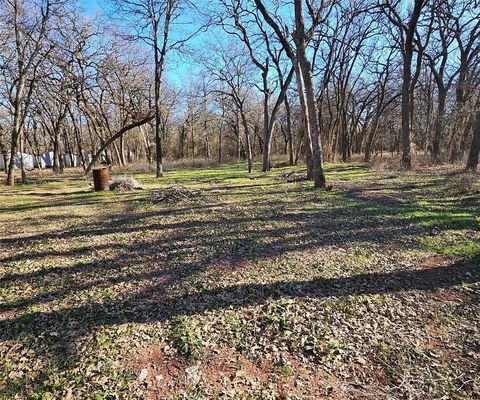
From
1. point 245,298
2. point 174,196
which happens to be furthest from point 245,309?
point 174,196

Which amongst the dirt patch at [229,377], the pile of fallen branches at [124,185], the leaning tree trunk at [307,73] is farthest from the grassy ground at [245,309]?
the pile of fallen branches at [124,185]

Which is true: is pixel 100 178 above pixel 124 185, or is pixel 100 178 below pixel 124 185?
above

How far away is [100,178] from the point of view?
11.6m

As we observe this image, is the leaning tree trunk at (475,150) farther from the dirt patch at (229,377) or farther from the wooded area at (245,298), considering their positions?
the dirt patch at (229,377)

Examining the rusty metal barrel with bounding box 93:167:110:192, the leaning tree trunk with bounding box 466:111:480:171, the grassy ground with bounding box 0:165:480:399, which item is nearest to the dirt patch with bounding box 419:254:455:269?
the grassy ground with bounding box 0:165:480:399

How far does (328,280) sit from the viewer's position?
12.6ft

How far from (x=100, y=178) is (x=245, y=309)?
10026 mm

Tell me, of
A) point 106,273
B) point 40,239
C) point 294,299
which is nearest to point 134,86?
point 40,239

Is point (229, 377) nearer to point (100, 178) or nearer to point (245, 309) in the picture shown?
point (245, 309)

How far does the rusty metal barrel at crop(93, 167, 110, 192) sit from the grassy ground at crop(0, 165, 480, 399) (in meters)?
5.26

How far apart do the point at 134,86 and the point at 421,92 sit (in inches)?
1016

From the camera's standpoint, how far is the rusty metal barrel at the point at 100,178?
11.5 metres

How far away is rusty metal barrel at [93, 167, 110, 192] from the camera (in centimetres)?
1154

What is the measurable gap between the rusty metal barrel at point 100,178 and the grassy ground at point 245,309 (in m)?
5.26
